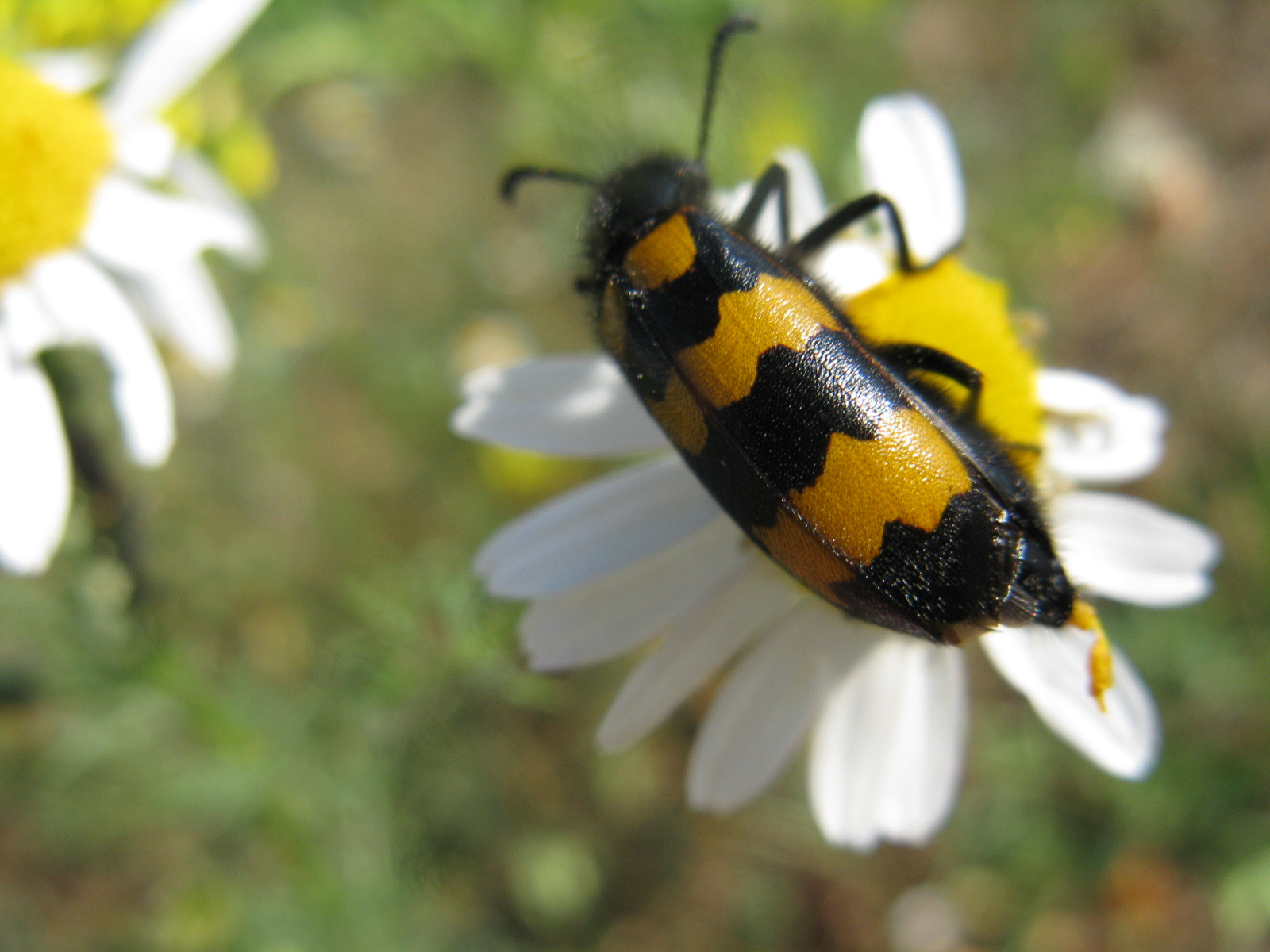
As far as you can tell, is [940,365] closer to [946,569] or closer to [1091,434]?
[946,569]

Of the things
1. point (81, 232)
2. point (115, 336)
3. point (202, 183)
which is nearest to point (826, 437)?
point (115, 336)

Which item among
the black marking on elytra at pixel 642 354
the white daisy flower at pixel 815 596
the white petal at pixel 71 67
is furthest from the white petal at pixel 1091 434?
the white petal at pixel 71 67

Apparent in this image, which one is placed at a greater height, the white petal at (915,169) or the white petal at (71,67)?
the white petal at (71,67)

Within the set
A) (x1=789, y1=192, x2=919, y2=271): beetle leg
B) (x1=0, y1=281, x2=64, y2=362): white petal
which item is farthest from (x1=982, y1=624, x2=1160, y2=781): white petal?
(x1=0, y1=281, x2=64, y2=362): white petal

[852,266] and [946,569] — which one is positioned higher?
[852,266]

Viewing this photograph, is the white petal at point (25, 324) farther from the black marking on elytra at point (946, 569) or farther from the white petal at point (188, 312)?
the black marking on elytra at point (946, 569)
